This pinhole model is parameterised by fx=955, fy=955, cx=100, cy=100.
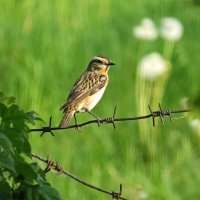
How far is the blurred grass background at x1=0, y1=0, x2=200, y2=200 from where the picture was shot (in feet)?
31.2

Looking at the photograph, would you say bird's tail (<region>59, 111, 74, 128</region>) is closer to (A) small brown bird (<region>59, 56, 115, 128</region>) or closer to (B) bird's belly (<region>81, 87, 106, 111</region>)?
(A) small brown bird (<region>59, 56, 115, 128</region>)

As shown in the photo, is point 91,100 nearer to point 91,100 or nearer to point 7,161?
point 91,100

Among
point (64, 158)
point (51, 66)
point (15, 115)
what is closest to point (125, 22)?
point (51, 66)

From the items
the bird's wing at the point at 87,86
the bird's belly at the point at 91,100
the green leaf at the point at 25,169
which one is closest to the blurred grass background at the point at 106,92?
the bird's wing at the point at 87,86

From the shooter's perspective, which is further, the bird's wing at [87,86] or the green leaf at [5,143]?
the bird's wing at [87,86]

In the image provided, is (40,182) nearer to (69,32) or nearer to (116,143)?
(116,143)

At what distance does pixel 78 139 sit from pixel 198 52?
88.2 inches

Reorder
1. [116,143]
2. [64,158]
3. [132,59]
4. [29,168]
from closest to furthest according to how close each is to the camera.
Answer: [29,168] < [64,158] < [116,143] < [132,59]

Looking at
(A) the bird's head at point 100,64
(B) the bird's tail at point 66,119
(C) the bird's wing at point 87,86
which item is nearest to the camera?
(B) the bird's tail at point 66,119

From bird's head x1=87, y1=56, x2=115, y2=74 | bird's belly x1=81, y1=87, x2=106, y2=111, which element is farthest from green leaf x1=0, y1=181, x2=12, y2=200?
bird's head x1=87, y1=56, x2=115, y2=74

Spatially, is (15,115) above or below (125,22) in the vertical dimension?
below

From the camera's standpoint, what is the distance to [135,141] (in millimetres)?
10180

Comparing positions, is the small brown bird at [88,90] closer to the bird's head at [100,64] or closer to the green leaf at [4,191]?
the bird's head at [100,64]

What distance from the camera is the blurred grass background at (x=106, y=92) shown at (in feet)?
31.2
